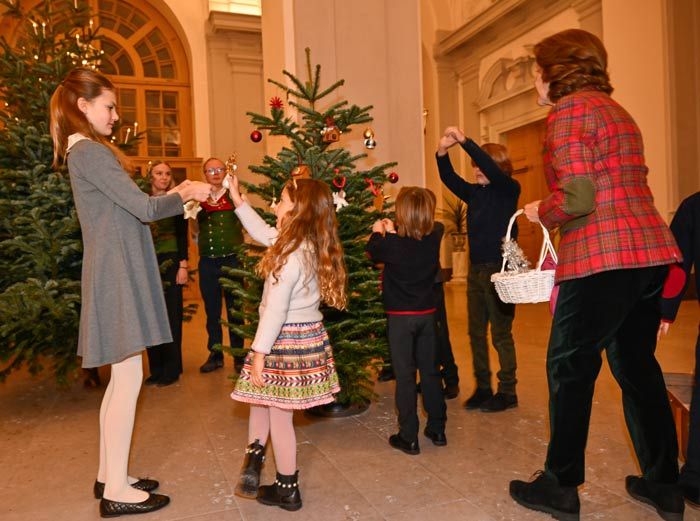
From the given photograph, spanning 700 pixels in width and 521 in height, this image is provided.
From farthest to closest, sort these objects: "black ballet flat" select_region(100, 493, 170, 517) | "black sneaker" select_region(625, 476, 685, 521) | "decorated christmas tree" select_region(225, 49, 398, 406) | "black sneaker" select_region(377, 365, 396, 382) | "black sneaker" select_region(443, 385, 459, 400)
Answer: "black sneaker" select_region(377, 365, 396, 382)
"black sneaker" select_region(443, 385, 459, 400)
"decorated christmas tree" select_region(225, 49, 398, 406)
"black ballet flat" select_region(100, 493, 170, 517)
"black sneaker" select_region(625, 476, 685, 521)

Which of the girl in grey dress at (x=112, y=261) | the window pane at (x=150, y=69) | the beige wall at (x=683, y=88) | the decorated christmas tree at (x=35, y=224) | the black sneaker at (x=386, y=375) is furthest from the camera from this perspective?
the window pane at (x=150, y=69)

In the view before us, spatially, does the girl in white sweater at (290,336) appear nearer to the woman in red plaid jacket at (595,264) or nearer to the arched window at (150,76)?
the woman in red plaid jacket at (595,264)

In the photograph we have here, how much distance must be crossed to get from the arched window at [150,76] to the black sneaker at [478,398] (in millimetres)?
9577

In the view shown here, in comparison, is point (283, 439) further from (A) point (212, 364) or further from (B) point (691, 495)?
(A) point (212, 364)

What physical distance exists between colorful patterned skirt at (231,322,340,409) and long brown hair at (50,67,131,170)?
115cm

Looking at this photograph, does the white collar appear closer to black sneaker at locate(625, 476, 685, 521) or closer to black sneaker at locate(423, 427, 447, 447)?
black sneaker at locate(423, 427, 447, 447)

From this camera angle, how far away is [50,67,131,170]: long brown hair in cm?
261

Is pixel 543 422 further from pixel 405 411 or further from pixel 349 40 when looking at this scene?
pixel 349 40

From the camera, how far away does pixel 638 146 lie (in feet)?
7.61

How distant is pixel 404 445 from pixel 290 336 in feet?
3.80

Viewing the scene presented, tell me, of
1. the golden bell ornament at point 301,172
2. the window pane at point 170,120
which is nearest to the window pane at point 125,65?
the window pane at point 170,120

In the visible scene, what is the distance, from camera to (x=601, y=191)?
7.53ft

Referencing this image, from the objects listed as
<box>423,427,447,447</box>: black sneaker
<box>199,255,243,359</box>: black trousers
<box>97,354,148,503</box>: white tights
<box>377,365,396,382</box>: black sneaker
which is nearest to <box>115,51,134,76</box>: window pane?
<box>199,255,243,359</box>: black trousers

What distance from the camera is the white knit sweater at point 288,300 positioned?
254 centimetres
